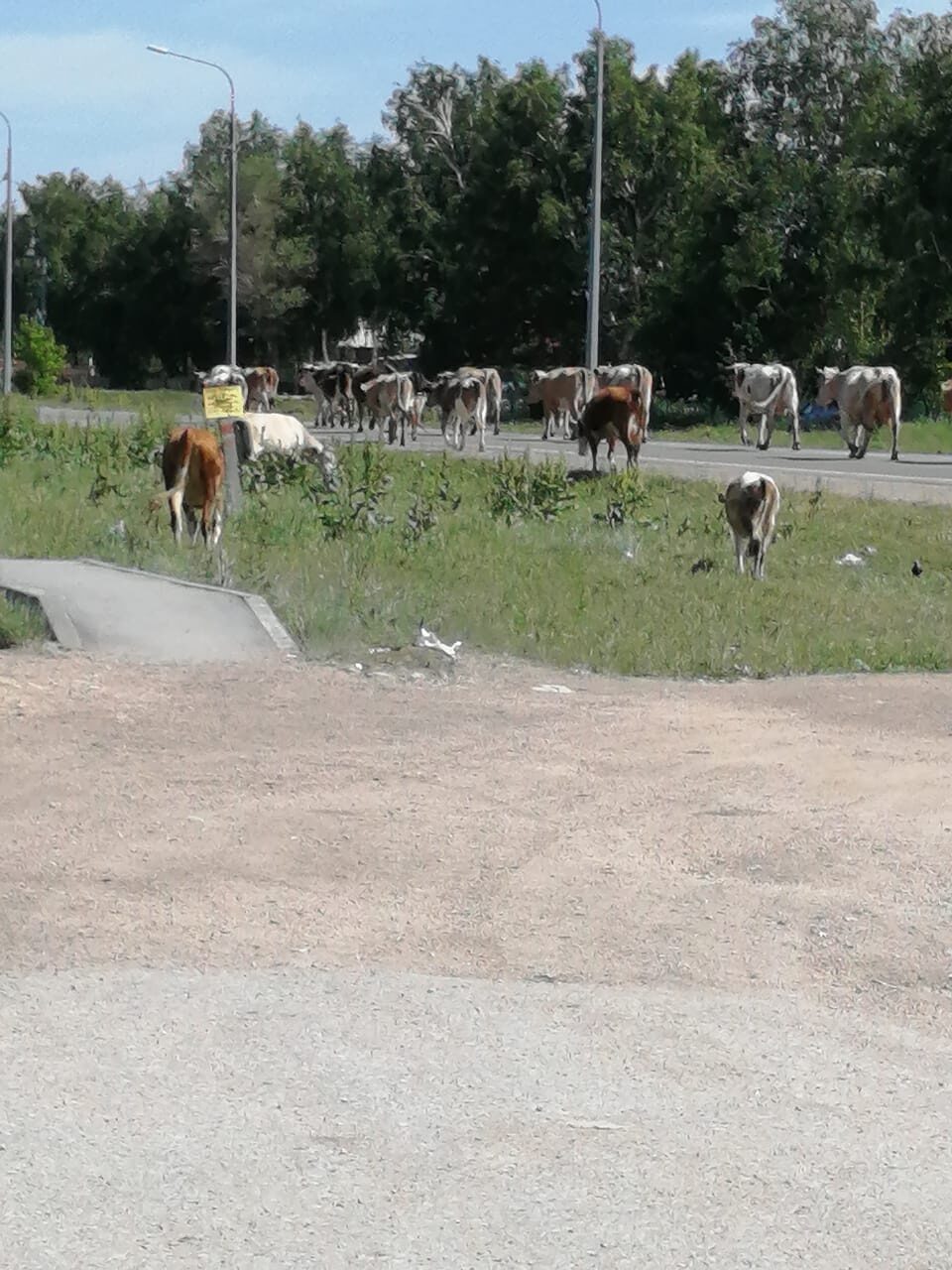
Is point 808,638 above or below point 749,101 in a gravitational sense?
below

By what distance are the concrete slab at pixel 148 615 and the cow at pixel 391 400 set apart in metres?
23.6

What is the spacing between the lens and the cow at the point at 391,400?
39.6m

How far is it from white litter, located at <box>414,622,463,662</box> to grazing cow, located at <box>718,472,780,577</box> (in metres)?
5.05

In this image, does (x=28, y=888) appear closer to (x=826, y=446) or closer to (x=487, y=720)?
(x=487, y=720)

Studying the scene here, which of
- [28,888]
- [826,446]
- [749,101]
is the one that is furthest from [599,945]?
[749,101]

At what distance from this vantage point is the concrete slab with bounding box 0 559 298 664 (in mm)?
13242

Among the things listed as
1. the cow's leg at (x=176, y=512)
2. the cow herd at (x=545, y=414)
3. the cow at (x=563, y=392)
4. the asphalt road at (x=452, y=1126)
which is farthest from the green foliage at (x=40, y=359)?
the asphalt road at (x=452, y=1126)

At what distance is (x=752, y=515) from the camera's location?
1828 centimetres

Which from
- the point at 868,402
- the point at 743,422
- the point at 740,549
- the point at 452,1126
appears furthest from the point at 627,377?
the point at 452,1126

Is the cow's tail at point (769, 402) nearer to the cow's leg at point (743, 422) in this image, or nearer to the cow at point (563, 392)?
the cow's leg at point (743, 422)

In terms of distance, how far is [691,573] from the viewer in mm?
18391

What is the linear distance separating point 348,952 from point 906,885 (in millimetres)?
2196

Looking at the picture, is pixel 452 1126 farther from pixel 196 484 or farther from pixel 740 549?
pixel 740 549

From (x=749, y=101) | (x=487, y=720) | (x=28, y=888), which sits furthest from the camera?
(x=749, y=101)
